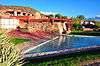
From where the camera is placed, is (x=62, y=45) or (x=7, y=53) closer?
(x=7, y=53)

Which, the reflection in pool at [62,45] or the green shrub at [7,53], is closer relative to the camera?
the green shrub at [7,53]

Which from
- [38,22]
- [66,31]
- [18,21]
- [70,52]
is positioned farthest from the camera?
[66,31]

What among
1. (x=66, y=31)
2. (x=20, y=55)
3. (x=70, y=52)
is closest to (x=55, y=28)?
(x=66, y=31)

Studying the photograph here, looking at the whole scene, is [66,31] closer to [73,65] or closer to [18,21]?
[18,21]

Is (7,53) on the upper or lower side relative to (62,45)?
upper

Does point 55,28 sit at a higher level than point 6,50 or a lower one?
lower

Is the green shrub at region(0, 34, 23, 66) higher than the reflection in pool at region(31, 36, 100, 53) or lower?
higher

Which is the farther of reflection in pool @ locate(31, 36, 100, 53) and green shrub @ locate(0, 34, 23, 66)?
reflection in pool @ locate(31, 36, 100, 53)

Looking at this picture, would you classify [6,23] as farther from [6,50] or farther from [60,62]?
[6,50]

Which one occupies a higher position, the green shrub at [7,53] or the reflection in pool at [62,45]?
the green shrub at [7,53]

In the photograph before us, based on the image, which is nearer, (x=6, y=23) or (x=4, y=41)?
(x=4, y=41)

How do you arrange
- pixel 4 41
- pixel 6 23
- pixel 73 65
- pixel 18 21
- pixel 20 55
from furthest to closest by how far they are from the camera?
pixel 18 21
pixel 6 23
pixel 73 65
pixel 20 55
pixel 4 41

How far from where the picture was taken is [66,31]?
71.2 metres

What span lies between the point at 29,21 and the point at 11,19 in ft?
22.6
